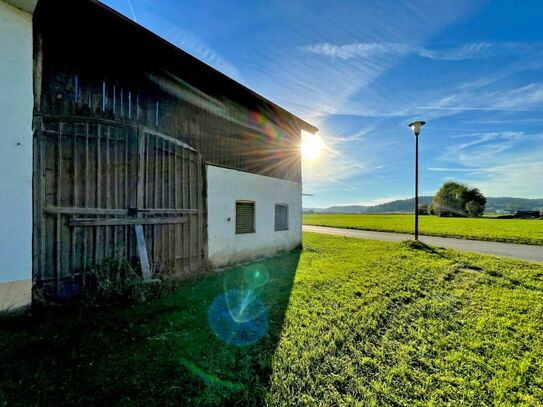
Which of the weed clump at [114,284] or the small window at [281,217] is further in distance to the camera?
the small window at [281,217]

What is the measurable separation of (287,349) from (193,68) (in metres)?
6.77

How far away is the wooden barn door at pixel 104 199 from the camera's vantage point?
12.7 feet

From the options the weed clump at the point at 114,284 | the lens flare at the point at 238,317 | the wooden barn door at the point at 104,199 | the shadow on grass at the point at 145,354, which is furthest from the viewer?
the weed clump at the point at 114,284

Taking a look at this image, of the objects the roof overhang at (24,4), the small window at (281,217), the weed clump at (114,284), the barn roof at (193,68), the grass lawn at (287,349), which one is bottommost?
the grass lawn at (287,349)

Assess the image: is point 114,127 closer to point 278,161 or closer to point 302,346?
point 302,346

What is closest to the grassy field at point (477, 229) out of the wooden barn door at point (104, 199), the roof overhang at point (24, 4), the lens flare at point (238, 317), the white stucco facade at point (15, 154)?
the lens flare at point (238, 317)

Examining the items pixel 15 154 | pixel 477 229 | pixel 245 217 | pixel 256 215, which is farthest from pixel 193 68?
pixel 477 229

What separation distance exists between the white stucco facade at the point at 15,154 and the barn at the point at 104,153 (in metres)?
0.01

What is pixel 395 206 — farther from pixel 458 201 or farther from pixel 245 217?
pixel 245 217

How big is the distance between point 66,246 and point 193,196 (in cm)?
281

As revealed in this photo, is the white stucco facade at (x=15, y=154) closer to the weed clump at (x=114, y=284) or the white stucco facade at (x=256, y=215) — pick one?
the weed clump at (x=114, y=284)

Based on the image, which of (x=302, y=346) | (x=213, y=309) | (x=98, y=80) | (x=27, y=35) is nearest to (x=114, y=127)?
(x=98, y=80)

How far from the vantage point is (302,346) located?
9.87ft

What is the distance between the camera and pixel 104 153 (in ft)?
14.8
